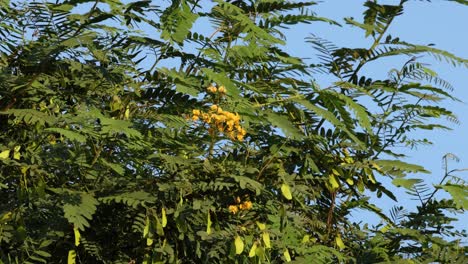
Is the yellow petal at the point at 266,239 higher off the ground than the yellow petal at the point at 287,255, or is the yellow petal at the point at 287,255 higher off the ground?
the yellow petal at the point at 266,239

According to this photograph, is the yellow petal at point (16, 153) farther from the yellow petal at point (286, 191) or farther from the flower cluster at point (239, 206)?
the yellow petal at point (286, 191)

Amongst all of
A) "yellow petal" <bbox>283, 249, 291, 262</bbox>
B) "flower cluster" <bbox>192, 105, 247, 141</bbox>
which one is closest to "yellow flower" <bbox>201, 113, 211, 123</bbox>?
"flower cluster" <bbox>192, 105, 247, 141</bbox>

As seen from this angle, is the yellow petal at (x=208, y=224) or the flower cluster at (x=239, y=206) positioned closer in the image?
the yellow petal at (x=208, y=224)

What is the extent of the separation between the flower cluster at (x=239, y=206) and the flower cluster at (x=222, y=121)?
0.31m

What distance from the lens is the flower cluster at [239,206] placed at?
4.44m

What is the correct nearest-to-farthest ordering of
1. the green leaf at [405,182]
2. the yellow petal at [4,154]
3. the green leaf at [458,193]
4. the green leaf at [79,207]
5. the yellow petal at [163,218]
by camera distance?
the green leaf at [79,207] → the yellow petal at [163,218] → the yellow petal at [4,154] → the green leaf at [458,193] → the green leaf at [405,182]

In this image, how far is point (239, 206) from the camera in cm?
451

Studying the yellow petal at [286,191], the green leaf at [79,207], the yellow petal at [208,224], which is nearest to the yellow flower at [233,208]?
the yellow petal at [208,224]

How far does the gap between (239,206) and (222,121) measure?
452 millimetres

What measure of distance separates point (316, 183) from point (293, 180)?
338 millimetres

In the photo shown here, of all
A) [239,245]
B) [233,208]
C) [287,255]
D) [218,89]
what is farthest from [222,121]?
[287,255]

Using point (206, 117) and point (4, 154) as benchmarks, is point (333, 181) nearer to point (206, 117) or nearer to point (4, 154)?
point (206, 117)

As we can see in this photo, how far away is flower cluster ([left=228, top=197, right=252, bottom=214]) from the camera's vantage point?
4437mm

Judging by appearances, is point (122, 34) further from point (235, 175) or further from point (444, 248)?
point (444, 248)
